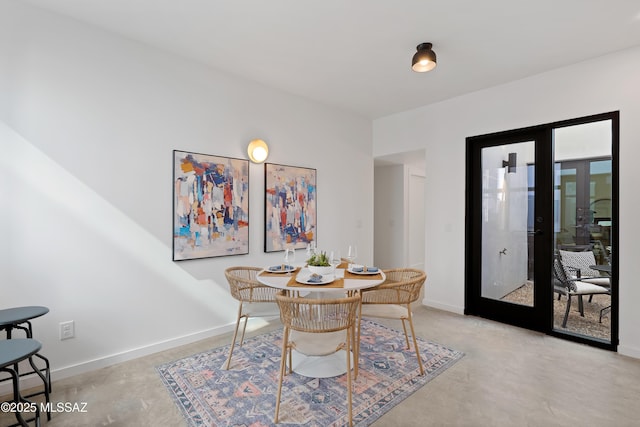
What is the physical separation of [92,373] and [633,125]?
16.6 ft

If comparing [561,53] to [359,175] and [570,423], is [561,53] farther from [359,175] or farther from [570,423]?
[570,423]

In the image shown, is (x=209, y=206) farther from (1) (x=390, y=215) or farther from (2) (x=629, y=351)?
(2) (x=629, y=351)

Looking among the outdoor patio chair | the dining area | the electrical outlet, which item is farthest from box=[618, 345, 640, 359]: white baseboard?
the electrical outlet

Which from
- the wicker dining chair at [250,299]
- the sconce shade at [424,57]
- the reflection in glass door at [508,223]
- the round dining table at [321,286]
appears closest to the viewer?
the round dining table at [321,286]

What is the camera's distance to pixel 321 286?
2.16 meters

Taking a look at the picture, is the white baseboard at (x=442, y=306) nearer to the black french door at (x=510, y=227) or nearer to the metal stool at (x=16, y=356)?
the black french door at (x=510, y=227)

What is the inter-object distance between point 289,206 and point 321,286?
1.78m

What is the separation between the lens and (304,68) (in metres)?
3.18

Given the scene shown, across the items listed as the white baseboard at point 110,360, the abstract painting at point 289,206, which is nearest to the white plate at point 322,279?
the abstract painting at point 289,206

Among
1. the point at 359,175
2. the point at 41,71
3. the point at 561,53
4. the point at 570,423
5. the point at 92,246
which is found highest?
the point at 561,53

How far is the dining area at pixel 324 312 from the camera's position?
187 cm

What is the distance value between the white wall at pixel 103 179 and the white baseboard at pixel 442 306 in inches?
98.3

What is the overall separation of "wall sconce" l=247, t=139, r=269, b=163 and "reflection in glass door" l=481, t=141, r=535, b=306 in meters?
2.70

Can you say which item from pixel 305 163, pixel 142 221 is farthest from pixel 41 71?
pixel 305 163
